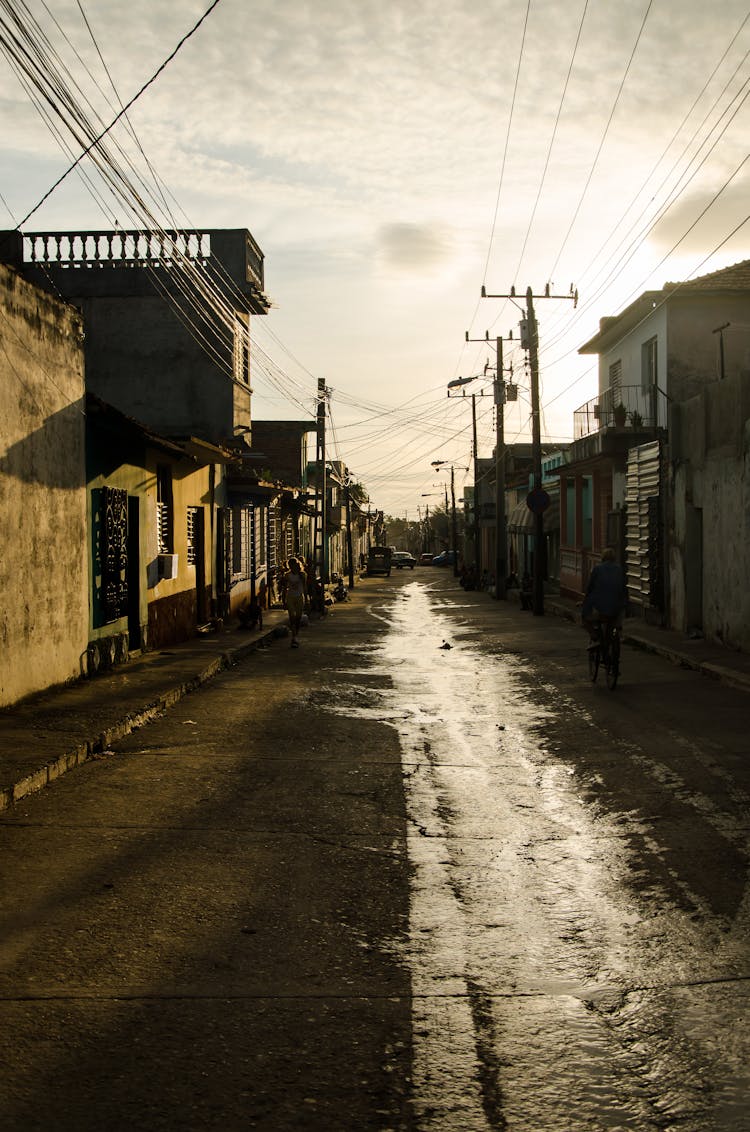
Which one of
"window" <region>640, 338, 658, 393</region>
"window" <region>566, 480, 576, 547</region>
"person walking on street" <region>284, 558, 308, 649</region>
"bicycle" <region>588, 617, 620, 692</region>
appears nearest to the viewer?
"bicycle" <region>588, 617, 620, 692</region>

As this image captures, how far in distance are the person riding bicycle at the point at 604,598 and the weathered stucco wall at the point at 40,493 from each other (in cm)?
661

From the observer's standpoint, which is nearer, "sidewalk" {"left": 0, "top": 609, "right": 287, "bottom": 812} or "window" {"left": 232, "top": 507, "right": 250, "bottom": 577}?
"sidewalk" {"left": 0, "top": 609, "right": 287, "bottom": 812}

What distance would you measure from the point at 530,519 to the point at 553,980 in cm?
4289

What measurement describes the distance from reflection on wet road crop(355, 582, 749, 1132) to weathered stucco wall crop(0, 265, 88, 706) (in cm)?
543

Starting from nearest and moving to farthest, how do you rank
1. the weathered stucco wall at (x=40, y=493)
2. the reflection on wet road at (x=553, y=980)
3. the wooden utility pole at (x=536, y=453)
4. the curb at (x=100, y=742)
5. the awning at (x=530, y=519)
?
the reflection on wet road at (x=553, y=980) → the curb at (x=100, y=742) → the weathered stucco wall at (x=40, y=493) → the wooden utility pole at (x=536, y=453) → the awning at (x=530, y=519)

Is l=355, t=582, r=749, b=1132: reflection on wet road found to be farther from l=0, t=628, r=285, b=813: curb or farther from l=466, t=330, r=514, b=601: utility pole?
l=466, t=330, r=514, b=601: utility pole

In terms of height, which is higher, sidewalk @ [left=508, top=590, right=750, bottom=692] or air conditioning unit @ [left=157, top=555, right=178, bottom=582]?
air conditioning unit @ [left=157, top=555, right=178, bottom=582]

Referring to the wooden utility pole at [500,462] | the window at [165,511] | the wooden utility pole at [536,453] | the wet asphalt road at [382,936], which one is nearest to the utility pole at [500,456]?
the wooden utility pole at [500,462]

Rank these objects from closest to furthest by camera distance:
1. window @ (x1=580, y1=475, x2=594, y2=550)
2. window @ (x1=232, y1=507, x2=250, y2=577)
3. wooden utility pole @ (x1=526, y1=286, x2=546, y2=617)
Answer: window @ (x1=232, y1=507, x2=250, y2=577), wooden utility pole @ (x1=526, y1=286, x2=546, y2=617), window @ (x1=580, y1=475, x2=594, y2=550)

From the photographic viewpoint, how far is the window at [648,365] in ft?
99.2

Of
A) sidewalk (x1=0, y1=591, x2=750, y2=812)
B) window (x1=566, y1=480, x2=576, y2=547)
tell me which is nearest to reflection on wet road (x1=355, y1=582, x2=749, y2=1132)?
sidewalk (x1=0, y1=591, x2=750, y2=812)

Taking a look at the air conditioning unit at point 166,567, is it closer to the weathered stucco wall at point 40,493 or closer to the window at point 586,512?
the weathered stucco wall at point 40,493

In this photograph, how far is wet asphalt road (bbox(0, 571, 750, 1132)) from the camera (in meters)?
3.62

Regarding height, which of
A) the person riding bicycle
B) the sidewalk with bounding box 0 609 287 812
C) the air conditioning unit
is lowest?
the sidewalk with bounding box 0 609 287 812
